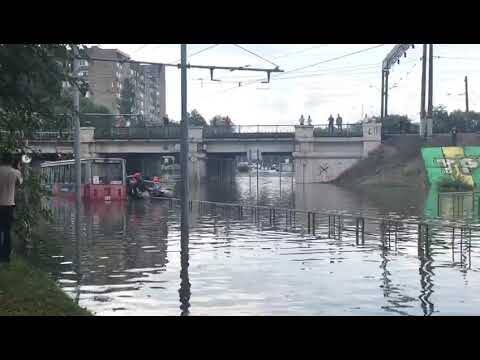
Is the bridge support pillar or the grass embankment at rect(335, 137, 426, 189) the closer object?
the grass embankment at rect(335, 137, 426, 189)

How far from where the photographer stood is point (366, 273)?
1536 cm

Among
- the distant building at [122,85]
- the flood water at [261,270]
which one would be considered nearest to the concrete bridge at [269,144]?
the distant building at [122,85]

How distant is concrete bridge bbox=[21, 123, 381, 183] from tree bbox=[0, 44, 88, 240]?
182 ft

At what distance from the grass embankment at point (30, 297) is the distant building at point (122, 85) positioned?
86115 mm

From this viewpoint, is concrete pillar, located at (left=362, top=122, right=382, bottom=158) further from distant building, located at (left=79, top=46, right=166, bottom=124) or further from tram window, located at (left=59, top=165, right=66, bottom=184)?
distant building, located at (left=79, top=46, right=166, bottom=124)

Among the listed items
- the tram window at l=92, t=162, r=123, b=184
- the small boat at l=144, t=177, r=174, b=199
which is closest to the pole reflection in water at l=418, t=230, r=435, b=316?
the tram window at l=92, t=162, r=123, b=184

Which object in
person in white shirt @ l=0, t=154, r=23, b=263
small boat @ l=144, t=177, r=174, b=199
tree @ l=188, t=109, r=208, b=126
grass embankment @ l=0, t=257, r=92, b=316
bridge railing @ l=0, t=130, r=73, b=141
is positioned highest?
tree @ l=188, t=109, r=208, b=126

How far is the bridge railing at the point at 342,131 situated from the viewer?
70625 millimetres

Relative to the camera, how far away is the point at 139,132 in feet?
233

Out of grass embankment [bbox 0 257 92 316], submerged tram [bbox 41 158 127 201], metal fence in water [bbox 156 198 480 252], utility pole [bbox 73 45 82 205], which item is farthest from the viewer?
submerged tram [bbox 41 158 127 201]

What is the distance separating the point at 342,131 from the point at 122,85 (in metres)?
77.4

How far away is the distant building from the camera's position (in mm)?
123188

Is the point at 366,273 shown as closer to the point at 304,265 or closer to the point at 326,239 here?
the point at 304,265
